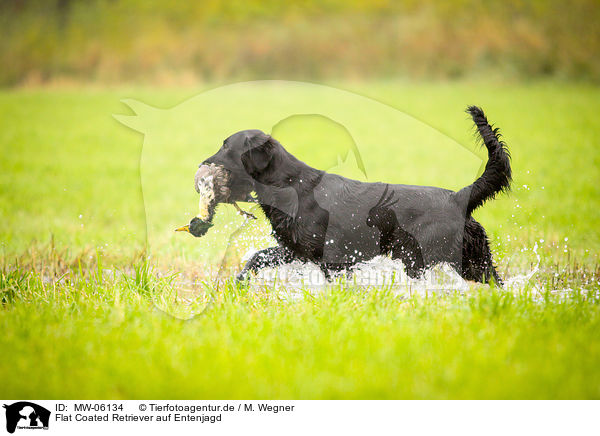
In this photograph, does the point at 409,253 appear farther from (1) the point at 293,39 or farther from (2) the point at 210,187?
(1) the point at 293,39

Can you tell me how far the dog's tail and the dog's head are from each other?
1418 millimetres

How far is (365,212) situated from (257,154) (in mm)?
880

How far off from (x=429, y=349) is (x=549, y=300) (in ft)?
3.99

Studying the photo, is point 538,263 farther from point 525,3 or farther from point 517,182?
point 525,3

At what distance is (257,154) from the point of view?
3.63 metres

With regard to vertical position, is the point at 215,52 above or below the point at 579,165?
above

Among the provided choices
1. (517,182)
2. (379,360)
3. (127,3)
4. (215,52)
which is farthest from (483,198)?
(127,3)

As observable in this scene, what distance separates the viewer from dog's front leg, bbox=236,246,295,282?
3971 millimetres
